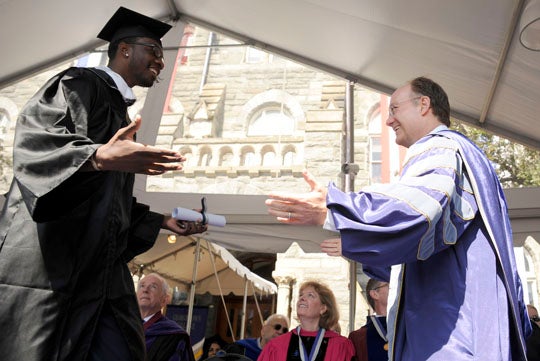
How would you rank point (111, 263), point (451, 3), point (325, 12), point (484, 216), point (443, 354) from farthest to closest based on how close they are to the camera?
1. point (325, 12)
2. point (451, 3)
3. point (111, 263)
4. point (484, 216)
5. point (443, 354)

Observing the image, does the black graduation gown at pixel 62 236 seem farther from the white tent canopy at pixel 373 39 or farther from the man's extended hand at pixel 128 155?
the white tent canopy at pixel 373 39

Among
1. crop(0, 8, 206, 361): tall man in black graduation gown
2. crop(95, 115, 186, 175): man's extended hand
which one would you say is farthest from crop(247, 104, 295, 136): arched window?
crop(95, 115, 186, 175): man's extended hand

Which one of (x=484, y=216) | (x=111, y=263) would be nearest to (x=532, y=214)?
(x=484, y=216)

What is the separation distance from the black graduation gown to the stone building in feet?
29.1

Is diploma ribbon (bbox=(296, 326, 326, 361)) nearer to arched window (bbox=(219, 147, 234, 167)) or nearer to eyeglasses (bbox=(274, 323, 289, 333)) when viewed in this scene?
eyeglasses (bbox=(274, 323, 289, 333))

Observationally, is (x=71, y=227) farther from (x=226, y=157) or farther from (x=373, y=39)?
(x=226, y=157)

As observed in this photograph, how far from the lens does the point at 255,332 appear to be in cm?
1441

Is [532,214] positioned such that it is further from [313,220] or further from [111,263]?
[111,263]

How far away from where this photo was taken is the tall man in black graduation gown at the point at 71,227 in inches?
55.5

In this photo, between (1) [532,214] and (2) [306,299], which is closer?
(2) [306,299]

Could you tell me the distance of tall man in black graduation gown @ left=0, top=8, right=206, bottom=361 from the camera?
141 centimetres

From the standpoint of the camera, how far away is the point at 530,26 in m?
3.29

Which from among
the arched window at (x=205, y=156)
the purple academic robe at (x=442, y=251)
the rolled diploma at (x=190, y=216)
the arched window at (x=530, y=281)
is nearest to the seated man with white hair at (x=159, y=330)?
the rolled diploma at (x=190, y=216)

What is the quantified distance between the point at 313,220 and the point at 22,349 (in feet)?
3.20
